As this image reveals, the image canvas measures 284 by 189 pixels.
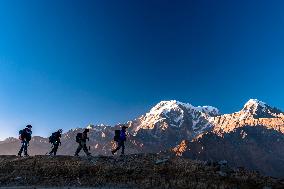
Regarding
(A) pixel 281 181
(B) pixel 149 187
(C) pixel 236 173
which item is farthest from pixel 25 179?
(A) pixel 281 181

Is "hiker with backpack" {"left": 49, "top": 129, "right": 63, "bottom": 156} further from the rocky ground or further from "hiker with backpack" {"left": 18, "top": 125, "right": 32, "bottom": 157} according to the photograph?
the rocky ground

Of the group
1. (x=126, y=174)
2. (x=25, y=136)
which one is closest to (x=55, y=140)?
(x=25, y=136)

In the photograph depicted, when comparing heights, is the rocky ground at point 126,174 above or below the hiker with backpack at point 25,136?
below

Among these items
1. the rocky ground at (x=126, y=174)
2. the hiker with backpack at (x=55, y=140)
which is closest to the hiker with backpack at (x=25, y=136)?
the hiker with backpack at (x=55, y=140)

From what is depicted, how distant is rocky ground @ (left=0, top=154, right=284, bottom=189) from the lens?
25828 mm

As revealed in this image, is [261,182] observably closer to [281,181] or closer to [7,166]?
[281,181]

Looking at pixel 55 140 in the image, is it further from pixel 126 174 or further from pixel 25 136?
pixel 126 174

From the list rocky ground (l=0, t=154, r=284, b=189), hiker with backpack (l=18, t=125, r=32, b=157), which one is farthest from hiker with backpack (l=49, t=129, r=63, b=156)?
rocky ground (l=0, t=154, r=284, b=189)

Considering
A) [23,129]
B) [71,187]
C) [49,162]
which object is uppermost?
[23,129]

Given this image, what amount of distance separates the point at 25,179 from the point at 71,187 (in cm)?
440

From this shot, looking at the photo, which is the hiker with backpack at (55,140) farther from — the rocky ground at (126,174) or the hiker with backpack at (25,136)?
the rocky ground at (126,174)

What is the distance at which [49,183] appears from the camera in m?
26.5

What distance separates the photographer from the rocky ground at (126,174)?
84.7 feet

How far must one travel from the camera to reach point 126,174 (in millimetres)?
28141
